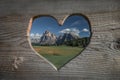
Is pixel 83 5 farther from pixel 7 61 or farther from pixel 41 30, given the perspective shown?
pixel 7 61

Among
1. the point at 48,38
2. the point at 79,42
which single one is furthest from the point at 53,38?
the point at 79,42

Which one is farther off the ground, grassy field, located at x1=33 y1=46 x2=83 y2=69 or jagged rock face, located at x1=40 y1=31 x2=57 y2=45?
jagged rock face, located at x1=40 y1=31 x2=57 y2=45

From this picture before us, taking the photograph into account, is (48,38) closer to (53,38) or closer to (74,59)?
(53,38)

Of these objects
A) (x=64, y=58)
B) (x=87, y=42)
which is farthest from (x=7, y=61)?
(x=87, y=42)

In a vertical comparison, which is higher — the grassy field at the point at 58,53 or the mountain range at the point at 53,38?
the mountain range at the point at 53,38

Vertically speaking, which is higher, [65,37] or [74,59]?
[65,37]
